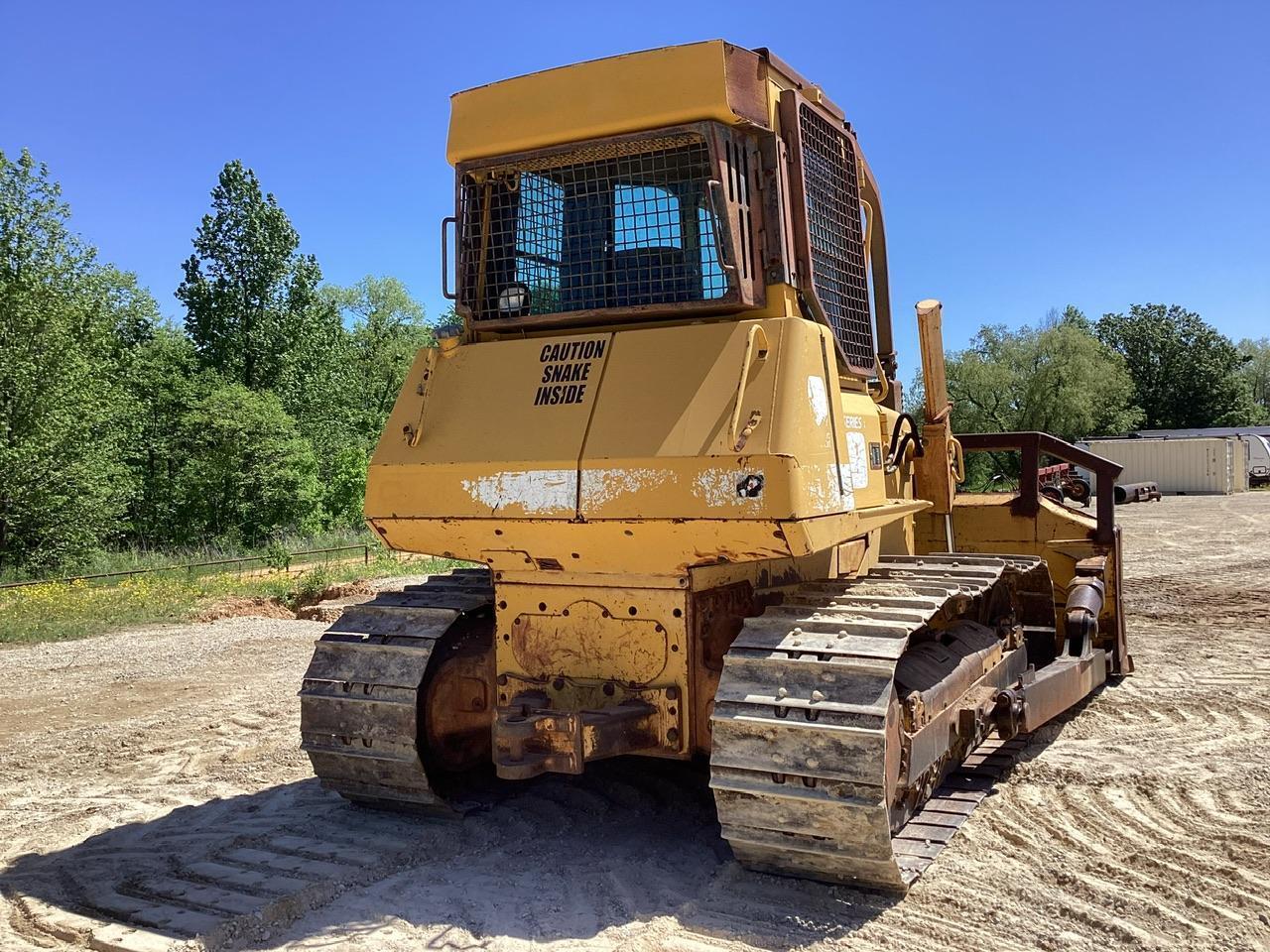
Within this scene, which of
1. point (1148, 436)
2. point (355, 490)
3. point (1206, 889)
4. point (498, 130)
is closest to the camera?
point (1206, 889)

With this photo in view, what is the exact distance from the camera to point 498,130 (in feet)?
17.6

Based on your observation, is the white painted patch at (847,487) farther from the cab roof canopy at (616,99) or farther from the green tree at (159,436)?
the green tree at (159,436)

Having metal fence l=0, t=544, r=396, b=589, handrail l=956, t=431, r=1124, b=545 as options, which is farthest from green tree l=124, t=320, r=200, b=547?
handrail l=956, t=431, r=1124, b=545

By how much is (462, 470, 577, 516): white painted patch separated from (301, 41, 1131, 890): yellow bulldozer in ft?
0.04

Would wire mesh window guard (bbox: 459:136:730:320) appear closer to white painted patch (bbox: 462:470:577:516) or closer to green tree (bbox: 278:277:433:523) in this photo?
white painted patch (bbox: 462:470:577:516)

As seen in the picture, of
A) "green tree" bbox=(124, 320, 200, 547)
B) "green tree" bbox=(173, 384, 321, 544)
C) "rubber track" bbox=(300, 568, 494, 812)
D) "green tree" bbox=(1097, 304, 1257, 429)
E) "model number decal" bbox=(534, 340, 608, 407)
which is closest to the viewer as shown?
"model number decal" bbox=(534, 340, 608, 407)

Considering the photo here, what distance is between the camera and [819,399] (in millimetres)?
4848

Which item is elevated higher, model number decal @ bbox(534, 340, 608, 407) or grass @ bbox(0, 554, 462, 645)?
model number decal @ bbox(534, 340, 608, 407)

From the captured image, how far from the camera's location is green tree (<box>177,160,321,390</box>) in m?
34.9

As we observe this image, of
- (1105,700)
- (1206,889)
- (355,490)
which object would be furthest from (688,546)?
(355,490)

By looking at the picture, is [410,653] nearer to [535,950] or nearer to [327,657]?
[327,657]

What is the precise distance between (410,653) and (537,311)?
1.81m

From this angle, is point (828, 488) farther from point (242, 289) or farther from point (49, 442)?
point (242, 289)

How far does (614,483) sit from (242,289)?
110 ft
